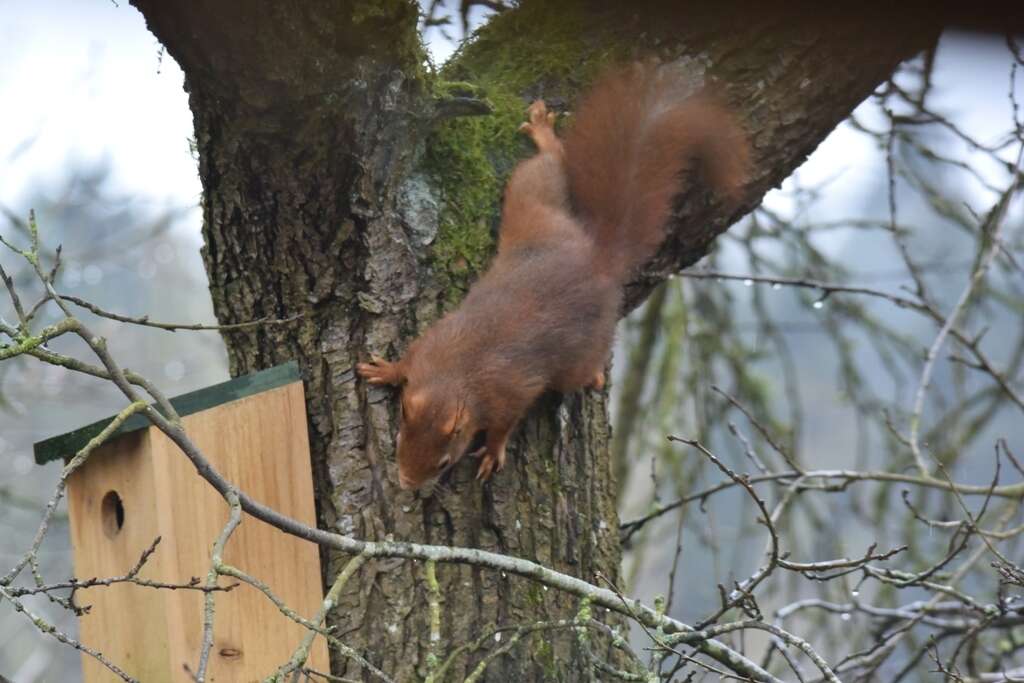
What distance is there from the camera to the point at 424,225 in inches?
93.3

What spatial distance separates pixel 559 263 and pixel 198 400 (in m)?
0.90

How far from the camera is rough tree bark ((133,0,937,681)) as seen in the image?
220 cm

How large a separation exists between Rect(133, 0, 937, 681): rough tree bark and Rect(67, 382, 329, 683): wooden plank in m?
0.07

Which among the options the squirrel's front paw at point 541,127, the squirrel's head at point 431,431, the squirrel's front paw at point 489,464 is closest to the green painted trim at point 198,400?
the squirrel's head at point 431,431

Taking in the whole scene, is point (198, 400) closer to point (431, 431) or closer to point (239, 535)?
point (239, 535)

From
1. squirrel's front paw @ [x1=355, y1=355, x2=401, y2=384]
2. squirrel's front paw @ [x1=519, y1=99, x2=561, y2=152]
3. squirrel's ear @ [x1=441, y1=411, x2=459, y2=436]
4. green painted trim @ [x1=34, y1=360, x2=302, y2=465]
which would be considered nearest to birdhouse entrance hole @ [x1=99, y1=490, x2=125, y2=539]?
green painted trim @ [x1=34, y1=360, x2=302, y2=465]

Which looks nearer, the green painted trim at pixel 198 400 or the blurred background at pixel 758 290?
the green painted trim at pixel 198 400

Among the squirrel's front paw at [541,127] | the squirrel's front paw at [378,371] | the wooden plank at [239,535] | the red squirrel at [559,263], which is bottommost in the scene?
the wooden plank at [239,535]

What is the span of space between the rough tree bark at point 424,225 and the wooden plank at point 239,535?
2.6 inches

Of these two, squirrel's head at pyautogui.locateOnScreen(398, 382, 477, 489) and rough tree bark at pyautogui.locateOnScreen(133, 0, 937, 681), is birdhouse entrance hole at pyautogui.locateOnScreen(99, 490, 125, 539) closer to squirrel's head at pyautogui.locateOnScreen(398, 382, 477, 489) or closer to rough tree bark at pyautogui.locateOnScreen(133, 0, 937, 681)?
rough tree bark at pyautogui.locateOnScreen(133, 0, 937, 681)

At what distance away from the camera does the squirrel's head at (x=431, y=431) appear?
234cm

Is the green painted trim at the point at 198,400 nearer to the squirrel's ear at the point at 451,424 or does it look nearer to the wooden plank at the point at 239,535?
the wooden plank at the point at 239,535

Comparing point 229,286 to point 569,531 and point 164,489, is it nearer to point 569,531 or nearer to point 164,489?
point 164,489

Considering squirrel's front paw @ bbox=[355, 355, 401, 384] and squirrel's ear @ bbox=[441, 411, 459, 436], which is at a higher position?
squirrel's front paw @ bbox=[355, 355, 401, 384]
